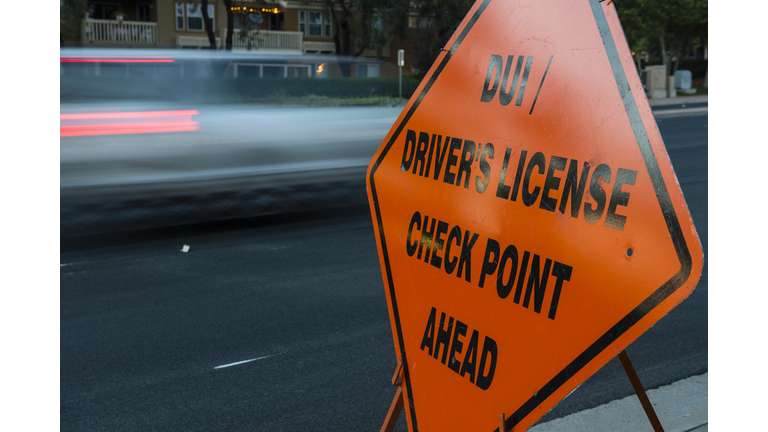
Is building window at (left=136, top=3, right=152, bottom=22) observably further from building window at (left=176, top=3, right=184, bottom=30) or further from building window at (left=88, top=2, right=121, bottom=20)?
building window at (left=176, top=3, right=184, bottom=30)

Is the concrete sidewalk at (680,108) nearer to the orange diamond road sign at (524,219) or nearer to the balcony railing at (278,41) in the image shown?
the balcony railing at (278,41)

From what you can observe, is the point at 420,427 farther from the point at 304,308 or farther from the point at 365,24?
the point at 365,24

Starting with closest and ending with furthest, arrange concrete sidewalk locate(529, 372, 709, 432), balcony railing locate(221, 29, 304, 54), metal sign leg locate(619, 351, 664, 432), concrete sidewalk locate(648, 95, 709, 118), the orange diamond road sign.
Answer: the orange diamond road sign → metal sign leg locate(619, 351, 664, 432) → concrete sidewalk locate(529, 372, 709, 432) → concrete sidewalk locate(648, 95, 709, 118) → balcony railing locate(221, 29, 304, 54)

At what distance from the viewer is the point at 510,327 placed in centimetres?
199

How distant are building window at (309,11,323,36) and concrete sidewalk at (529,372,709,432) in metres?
39.9

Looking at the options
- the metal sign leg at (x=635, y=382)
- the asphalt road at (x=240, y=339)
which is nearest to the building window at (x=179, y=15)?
the asphalt road at (x=240, y=339)

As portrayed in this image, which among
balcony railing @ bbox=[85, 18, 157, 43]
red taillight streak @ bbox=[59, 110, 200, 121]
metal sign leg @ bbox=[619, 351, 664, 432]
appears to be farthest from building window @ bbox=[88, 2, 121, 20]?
metal sign leg @ bbox=[619, 351, 664, 432]

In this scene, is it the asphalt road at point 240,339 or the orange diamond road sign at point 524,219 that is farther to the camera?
the asphalt road at point 240,339

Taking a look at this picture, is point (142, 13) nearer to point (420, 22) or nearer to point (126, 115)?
point (420, 22)

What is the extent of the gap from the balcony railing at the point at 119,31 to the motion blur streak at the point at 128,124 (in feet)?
96.5

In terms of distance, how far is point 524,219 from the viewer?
77.6 inches

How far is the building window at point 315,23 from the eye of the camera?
135 feet

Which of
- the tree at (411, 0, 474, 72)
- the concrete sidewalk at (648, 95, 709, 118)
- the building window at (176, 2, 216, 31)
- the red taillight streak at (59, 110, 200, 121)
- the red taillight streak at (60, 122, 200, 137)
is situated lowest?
the red taillight streak at (60, 122, 200, 137)

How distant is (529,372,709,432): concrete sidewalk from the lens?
3443mm
